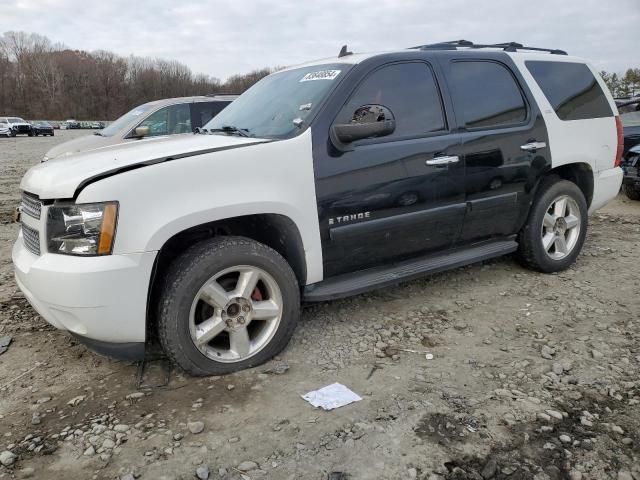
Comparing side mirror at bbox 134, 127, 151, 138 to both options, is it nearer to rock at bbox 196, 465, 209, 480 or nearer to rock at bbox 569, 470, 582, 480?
rock at bbox 196, 465, 209, 480

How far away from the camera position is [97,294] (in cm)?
257

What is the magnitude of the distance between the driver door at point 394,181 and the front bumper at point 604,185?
187 cm

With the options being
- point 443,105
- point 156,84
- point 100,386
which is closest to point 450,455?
point 100,386

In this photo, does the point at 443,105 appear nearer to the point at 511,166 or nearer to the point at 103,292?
the point at 511,166

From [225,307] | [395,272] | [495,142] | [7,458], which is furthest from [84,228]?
[495,142]

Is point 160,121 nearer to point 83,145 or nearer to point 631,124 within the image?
point 83,145

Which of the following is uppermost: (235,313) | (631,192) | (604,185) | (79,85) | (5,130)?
(79,85)

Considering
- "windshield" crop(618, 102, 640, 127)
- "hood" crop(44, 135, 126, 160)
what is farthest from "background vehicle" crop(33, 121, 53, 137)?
"windshield" crop(618, 102, 640, 127)

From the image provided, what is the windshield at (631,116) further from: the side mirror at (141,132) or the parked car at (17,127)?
the parked car at (17,127)

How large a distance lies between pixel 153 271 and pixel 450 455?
5.68ft

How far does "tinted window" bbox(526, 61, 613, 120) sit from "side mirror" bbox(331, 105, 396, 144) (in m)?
1.86

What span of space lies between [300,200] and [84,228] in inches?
47.2

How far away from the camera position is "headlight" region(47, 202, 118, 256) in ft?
8.38

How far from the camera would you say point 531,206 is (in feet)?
14.3
